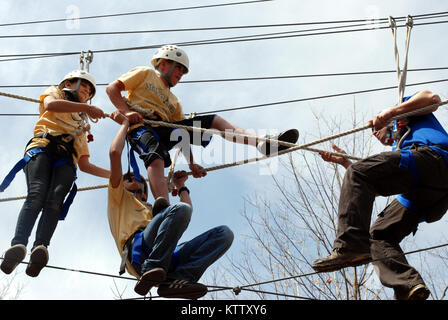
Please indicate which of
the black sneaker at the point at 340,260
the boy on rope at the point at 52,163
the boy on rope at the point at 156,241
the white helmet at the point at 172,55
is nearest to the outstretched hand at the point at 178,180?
the boy on rope at the point at 156,241

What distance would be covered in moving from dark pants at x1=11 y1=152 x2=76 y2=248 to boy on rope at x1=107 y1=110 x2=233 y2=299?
1.67 ft

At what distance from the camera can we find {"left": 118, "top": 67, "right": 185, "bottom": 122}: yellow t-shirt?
5.06 m

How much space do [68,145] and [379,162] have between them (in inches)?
95.9

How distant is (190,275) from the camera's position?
163 inches

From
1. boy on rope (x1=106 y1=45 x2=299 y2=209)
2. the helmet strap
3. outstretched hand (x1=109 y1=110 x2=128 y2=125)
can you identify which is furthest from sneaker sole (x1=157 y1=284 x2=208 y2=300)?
the helmet strap

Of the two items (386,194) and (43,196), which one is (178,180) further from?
(386,194)

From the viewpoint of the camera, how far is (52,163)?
4945 millimetres

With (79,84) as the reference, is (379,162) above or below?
below

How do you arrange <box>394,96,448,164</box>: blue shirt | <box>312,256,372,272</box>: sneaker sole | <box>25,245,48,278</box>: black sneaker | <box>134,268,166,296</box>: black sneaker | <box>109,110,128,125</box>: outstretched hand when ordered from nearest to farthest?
<box>134,268,166,296</box>: black sneaker < <box>312,256,372,272</box>: sneaker sole < <box>394,96,448,164</box>: blue shirt < <box>25,245,48,278</box>: black sneaker < <box>109,110,128,125</box>: outstretched hand

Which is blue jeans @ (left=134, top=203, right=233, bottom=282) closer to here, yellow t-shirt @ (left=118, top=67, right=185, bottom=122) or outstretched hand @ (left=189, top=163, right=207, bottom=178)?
outstretched hand @ (left=189, top=163, right=207, bottom=178)

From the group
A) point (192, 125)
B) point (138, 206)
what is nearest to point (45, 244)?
point (138, 206)

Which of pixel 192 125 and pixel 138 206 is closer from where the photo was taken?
pixel 138 206

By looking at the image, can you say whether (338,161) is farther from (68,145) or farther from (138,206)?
(68,145)

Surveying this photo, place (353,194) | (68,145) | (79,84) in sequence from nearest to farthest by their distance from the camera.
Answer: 1. (353,194)
2. (68,145)
3. (79,84)
